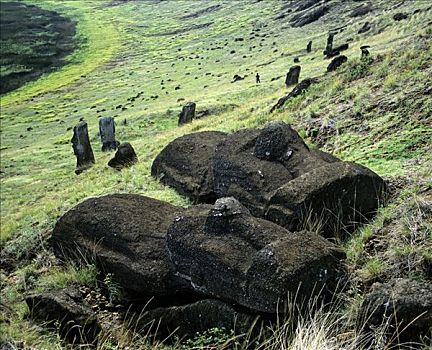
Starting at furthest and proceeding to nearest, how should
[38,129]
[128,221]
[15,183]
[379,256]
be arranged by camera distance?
[38,129]
[15,183]
[128,221]
[379,256]

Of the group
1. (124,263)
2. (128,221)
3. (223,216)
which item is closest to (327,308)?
(223,216)

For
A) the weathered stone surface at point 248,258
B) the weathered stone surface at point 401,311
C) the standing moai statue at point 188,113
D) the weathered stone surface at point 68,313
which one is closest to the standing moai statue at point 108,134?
the standing moai statue at point 188,113

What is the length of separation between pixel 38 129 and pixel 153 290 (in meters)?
44.1

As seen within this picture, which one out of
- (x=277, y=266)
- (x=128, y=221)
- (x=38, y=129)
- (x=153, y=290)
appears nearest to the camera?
(x=277, y=266)

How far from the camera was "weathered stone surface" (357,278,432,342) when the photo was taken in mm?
4922

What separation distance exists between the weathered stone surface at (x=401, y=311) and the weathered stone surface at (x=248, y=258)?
0.83m

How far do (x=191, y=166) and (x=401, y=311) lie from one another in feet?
25.1

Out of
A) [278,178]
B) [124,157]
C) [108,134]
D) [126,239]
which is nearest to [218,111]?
[108,134]

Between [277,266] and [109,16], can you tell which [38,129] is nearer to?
[277,266]

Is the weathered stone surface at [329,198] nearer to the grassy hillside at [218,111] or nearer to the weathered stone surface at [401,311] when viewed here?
the grassy hillside at [218,111]

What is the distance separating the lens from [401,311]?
5020 millimetres

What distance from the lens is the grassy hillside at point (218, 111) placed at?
28.0ft

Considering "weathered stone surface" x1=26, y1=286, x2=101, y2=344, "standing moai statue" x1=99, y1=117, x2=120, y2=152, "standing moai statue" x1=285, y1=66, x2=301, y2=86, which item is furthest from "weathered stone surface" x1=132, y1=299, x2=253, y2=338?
"standing moai statue" x1=285, y1=66, x2=301, y2=86

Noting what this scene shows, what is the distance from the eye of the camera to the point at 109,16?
13650 centimetres
